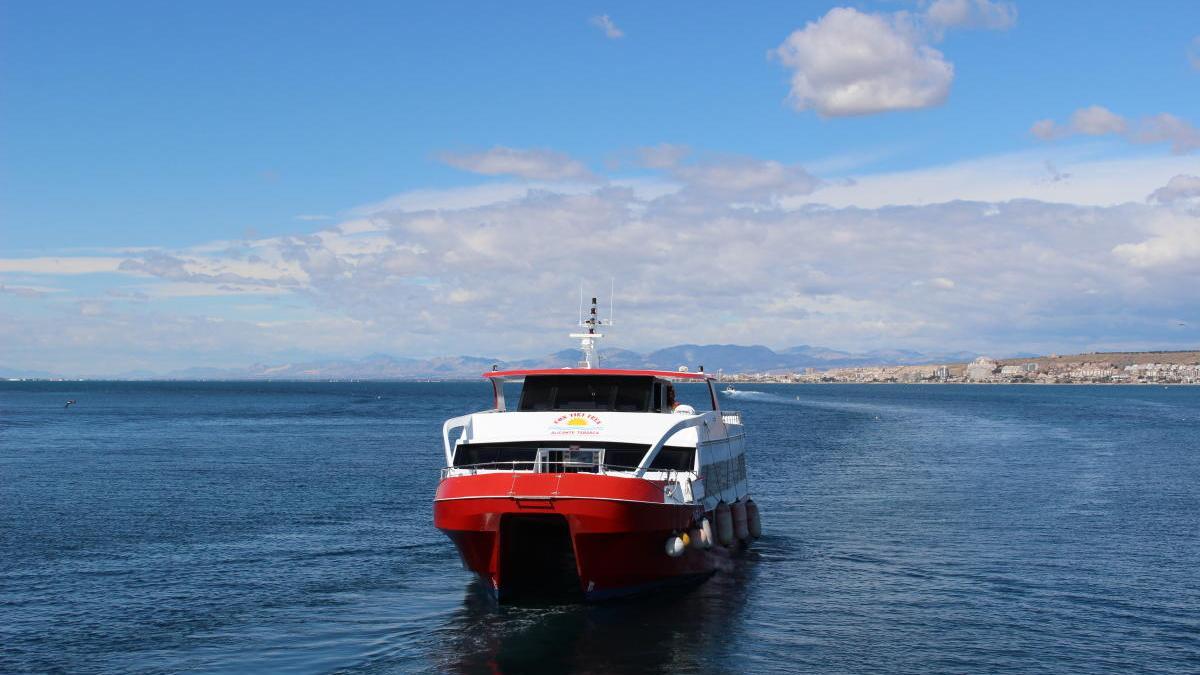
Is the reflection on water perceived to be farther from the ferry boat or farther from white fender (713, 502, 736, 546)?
white fender (713, 502, 736, 546)

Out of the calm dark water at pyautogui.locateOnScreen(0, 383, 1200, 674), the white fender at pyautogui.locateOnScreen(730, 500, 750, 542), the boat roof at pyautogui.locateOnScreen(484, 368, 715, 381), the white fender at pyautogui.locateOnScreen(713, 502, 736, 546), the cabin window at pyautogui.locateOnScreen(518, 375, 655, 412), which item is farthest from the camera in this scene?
the white fender at pyautogui.locateOnScreen(730, 500, 750, 542)

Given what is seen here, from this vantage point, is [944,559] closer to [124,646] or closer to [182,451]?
[124,646]

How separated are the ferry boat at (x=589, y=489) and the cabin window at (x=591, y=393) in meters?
0.04

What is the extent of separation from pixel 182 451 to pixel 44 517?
34.9 meters

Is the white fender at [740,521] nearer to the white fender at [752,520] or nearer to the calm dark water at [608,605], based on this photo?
the white fender at [752,520]

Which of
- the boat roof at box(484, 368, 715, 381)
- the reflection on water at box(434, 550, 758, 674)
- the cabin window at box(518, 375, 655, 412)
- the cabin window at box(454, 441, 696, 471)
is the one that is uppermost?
the boat roof at box(484, 368, 715, 381)

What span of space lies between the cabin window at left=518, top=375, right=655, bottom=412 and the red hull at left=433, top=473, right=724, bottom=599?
507 centimetres

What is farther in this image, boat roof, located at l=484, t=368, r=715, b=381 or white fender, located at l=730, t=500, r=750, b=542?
white fender, located at l=730, t=500, r=750, b=542

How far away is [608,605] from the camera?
28094mm

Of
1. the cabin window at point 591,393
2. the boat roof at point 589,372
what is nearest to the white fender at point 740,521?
the boat roof at point 589,372

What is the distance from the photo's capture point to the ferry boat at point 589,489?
2695 cm

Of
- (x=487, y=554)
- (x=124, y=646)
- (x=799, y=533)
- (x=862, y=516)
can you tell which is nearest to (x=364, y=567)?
(x=487, y=554)

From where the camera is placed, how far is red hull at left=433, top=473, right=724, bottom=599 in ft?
87.7

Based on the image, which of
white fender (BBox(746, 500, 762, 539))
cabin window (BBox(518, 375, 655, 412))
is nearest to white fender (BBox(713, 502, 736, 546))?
cabin window (BBox(518, 375, 655, 412))
